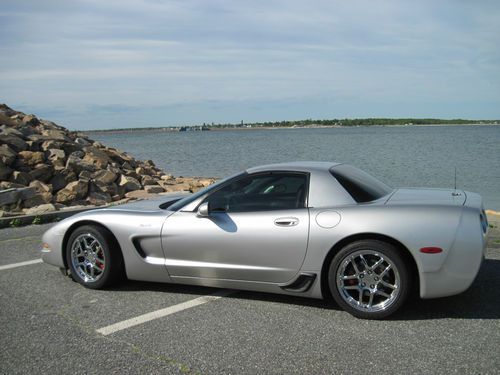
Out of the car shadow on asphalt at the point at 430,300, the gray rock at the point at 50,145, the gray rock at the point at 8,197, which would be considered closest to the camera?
the car shadow on asphalt at the point at 430,300

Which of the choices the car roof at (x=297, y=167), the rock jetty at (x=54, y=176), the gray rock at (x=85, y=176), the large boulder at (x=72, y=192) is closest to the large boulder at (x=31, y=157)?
the rock jetty at (x=54, y=176)

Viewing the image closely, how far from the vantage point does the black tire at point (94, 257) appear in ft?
17.6

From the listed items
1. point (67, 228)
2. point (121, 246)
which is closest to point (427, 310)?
point (121, 246)

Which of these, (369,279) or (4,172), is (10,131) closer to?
(4,172)

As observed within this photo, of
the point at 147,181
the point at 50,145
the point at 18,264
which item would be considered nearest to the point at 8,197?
the point at 50,145

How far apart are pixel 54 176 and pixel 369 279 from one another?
39.9 ft

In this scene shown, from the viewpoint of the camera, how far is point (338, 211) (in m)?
4.60

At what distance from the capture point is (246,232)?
15.8ft

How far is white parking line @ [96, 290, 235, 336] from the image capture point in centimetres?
439

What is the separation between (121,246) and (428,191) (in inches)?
120

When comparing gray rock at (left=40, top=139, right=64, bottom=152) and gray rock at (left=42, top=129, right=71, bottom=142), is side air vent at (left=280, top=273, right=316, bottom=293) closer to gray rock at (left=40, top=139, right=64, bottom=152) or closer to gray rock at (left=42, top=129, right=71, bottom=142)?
gray rock at (left=40, top=139, right=64, bottom=152)

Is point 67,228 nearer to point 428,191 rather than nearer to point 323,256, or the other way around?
point 323,256

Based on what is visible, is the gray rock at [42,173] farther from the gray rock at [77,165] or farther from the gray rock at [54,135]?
the gray rock at [54,135]

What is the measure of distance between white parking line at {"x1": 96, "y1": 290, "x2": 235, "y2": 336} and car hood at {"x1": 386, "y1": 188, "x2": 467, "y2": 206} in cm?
184
